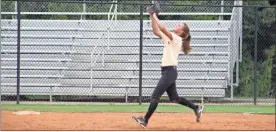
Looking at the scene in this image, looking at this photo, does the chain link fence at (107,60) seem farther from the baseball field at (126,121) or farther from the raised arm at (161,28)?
the raised arm at (161,28)

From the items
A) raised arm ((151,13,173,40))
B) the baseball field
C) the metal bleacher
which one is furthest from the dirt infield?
the metal bleacher

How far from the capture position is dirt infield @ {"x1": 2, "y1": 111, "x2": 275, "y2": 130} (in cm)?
1154

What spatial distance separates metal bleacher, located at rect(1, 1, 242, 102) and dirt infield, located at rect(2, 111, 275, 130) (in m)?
5.53

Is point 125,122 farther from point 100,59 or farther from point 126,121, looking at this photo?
point 100,59

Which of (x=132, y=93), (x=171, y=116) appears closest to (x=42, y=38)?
(x=132, y=93)

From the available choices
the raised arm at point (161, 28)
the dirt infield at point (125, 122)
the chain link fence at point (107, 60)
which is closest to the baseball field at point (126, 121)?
the dirt infield at point (125, 122)

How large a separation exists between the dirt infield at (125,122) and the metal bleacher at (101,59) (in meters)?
5.53

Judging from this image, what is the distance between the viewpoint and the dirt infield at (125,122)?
11.5 metres

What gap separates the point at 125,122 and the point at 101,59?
8.35 meters

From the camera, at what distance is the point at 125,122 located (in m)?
12.6

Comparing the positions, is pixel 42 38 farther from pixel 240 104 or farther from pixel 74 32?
pixel 240 104

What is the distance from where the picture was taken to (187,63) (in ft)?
69.1

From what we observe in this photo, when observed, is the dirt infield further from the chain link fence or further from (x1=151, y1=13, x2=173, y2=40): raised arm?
the chain link fence

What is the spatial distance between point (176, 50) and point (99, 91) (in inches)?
371
